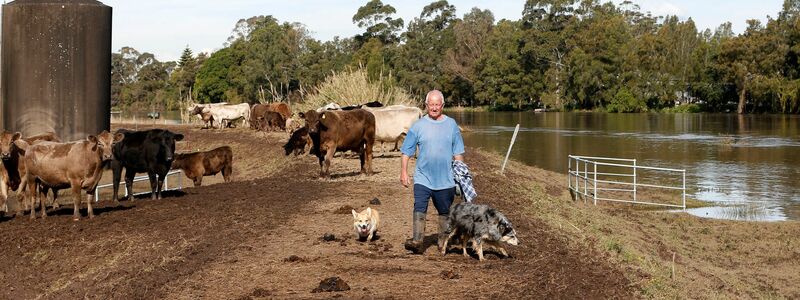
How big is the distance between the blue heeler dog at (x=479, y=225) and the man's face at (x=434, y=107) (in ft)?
3.32

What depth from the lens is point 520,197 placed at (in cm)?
1881

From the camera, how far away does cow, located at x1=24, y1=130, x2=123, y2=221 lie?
13414 millimetres

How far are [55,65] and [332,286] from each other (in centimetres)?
1237

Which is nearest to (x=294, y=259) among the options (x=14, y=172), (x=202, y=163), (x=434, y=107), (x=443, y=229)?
(x=443, y=229)

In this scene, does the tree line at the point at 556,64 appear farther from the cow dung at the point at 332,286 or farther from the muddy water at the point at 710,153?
the cow dung at the point at 332,286

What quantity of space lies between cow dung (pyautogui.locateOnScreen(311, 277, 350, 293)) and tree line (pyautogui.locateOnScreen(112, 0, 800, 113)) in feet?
271

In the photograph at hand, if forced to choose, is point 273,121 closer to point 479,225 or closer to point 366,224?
point 366,224

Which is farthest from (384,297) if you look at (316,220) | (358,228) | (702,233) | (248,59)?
(248,59)

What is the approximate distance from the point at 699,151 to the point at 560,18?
2994 inches

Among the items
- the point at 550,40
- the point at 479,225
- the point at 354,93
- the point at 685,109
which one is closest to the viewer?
the point at 479,225

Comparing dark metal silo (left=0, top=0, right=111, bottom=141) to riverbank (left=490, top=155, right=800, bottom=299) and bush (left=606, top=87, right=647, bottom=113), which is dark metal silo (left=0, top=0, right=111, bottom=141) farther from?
bush (left=606, top=87, right=647, bottom=113)

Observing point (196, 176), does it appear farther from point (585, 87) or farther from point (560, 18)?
point (560, 18)

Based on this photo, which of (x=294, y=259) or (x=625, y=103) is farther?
(x=625, y=103)

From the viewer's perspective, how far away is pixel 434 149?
10141 millimetres
